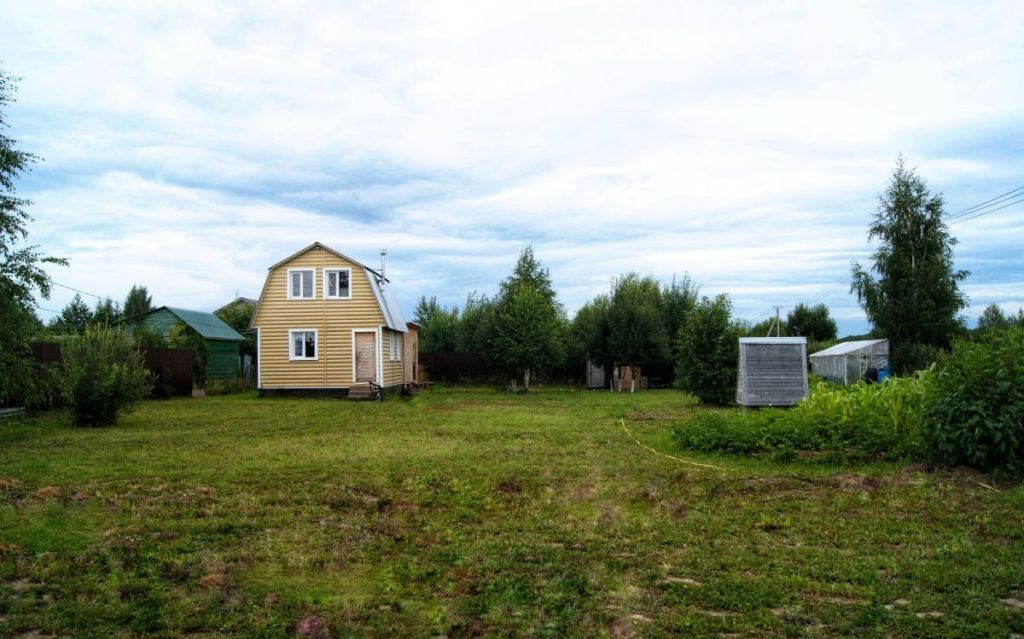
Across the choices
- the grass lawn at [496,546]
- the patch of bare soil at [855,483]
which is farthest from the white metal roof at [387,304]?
the patch of bare soil at [855,483]

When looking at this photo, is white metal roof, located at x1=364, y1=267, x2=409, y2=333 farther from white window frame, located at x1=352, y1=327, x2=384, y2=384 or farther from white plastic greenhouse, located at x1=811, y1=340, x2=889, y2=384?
white plastic greenhouse, located at x1=811, y1=340, x2=889, y2=384

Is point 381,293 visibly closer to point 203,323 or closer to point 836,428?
point 203,323

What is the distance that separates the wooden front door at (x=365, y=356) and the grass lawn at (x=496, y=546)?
1509 centimetres

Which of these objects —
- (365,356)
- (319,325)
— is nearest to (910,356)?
(365,356)

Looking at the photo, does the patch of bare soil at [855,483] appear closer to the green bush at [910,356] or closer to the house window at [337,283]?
the house window at [337,283]

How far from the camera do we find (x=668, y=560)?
5.49 m

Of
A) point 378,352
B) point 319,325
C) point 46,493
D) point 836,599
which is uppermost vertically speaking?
point 319,325

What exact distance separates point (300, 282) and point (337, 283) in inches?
52.4

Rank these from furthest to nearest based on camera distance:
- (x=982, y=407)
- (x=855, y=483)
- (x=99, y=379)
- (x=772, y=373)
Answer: (x=772, y=373) → (x=99, y=379) → (x=982, y=407) → (x=855, y=483)

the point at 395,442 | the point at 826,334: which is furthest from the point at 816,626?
the point at 826,334

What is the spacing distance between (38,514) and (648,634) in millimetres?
5895

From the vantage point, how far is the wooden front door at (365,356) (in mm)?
26141

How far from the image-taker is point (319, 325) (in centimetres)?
2622

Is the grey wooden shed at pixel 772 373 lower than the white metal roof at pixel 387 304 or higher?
lower
